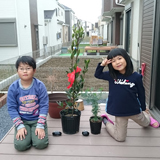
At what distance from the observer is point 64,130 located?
2.53 m

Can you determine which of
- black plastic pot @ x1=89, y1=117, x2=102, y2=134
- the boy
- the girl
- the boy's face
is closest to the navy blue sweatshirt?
the girl

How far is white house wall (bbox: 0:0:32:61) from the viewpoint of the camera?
9.64 m

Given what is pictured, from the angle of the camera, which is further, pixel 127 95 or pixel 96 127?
pixel 96 127

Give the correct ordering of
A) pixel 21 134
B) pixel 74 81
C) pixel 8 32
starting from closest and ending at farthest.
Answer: pixel 21 134, pixel 74 81, pixel 8 32

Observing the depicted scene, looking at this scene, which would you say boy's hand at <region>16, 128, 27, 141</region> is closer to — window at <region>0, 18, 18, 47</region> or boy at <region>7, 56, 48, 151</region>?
boy at <region>7, 56, 48, 151</region>

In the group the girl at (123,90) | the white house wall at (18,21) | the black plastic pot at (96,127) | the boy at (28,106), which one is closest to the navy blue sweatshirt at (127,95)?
the girl at (123,90)

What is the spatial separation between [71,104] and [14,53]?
8.22 metres

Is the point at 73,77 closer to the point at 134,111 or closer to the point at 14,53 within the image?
the point at 134,111

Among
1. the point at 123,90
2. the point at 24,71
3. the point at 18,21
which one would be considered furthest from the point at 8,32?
the point at 123,90

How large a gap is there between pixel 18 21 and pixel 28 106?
846 cm

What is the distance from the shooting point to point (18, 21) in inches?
387

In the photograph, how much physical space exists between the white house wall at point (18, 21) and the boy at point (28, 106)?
804 cm

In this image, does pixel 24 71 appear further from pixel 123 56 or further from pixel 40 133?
pixel 123 56

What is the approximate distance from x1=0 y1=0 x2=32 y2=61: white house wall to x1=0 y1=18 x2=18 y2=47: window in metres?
0.18
